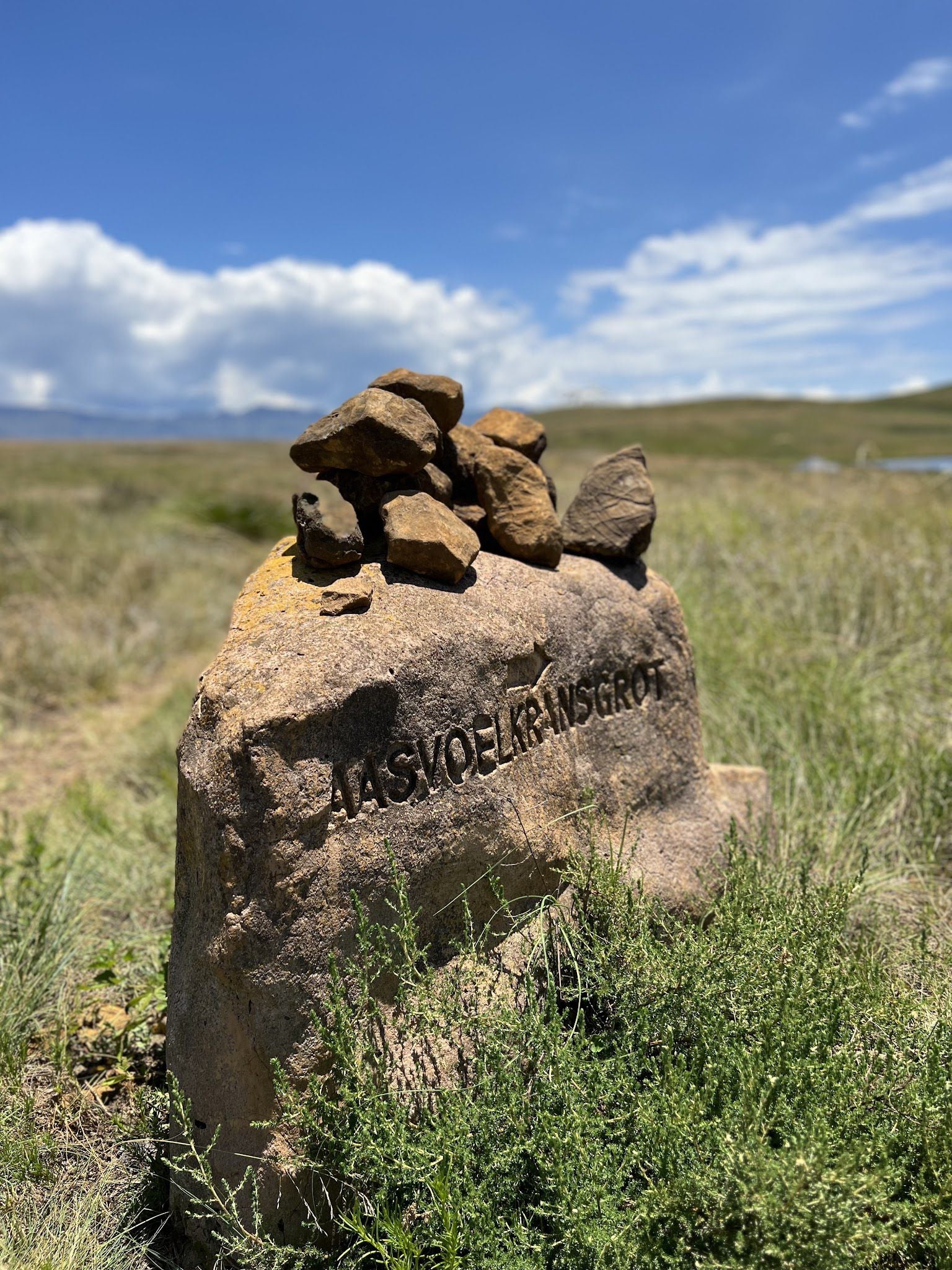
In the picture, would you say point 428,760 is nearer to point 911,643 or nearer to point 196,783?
point 196,783

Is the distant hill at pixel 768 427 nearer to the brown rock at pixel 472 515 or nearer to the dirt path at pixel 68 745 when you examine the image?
the dirt path at pixel 68 745

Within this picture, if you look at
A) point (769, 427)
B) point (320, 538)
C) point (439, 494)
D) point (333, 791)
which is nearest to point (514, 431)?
point (439, 494)

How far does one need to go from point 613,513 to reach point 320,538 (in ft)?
4.06

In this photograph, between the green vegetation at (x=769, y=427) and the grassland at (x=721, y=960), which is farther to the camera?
the green vegetation at (x=769, y=427)

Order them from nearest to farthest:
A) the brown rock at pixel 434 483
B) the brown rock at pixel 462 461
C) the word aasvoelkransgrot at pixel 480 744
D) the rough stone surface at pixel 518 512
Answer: the word aasvoelkransgrot at pixel 480 744 → the brown rock at pixel 434 483 → the rough stone surface at pixel 518 512 → the brown rock at pixel 462 461

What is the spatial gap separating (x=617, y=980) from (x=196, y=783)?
1200 mm

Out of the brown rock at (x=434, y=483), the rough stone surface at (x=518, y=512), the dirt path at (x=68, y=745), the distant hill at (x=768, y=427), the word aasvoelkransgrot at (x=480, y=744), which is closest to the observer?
the word aasvoelkransgrot at (x=480, y=744)

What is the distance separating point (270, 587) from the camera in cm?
246

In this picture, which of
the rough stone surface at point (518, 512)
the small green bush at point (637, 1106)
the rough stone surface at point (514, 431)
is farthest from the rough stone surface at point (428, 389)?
the small green bush at point (637, 1106)

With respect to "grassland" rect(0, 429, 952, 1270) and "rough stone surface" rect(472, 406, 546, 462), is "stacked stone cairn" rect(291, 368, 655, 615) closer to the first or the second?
"rough stone surface" rect(472, 406, 546, 462)

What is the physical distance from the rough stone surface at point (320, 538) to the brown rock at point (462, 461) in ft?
2.24

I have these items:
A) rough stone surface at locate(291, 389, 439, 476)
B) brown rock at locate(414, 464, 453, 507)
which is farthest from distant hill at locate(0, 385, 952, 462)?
rough stone surface at locate(291, 389, 439, 476)

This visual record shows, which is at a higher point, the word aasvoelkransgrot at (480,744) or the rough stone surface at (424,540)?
the rough stone surface at (424,540)

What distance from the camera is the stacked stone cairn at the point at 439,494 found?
2.46 meters
